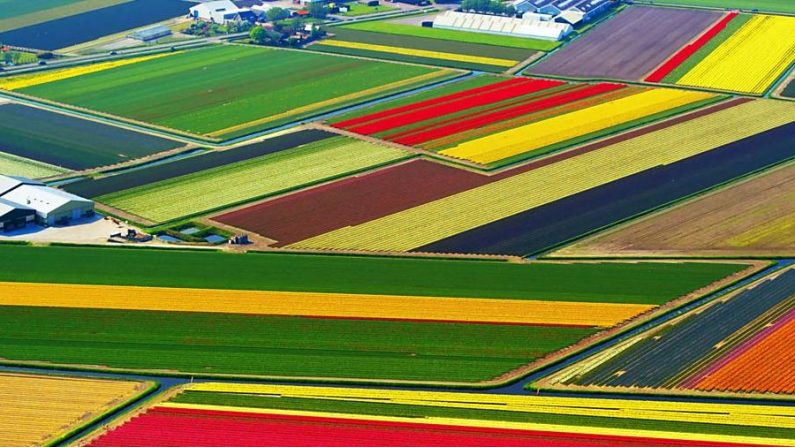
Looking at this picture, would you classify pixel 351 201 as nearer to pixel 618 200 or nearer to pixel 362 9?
pixel 618 200

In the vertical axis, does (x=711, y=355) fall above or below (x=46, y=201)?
below

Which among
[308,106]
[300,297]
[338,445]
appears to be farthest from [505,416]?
[308,106]

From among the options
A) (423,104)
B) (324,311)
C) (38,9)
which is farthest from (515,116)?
(38,9)

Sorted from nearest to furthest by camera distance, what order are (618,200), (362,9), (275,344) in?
(275,344), (618,200), (362,9)

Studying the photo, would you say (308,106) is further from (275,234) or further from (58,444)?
(58,444)

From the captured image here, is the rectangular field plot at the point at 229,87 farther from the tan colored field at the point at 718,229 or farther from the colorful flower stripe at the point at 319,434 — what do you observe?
the colorful flower stripe at the point at 319,434

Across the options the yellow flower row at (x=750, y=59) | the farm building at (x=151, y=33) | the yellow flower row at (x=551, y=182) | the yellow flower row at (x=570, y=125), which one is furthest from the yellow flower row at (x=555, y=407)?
the farm building at (x=151, y=33)

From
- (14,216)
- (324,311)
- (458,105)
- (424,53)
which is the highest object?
(424,53)
